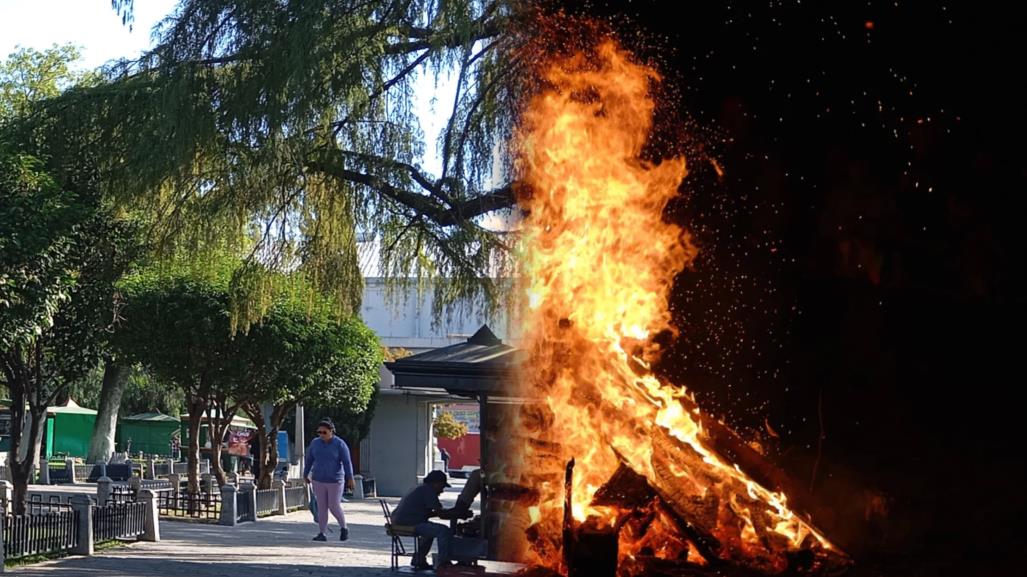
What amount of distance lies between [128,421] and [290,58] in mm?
38343

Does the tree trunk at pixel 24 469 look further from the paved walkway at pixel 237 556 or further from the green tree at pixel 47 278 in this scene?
the paved walkway at pixel 237 556

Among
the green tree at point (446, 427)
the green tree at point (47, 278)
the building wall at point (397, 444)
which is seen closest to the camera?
the green tree at point (47, 278)

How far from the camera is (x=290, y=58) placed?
394 inches

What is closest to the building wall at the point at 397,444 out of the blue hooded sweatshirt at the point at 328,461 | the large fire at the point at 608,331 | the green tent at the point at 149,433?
the green tent at the point at 149,433

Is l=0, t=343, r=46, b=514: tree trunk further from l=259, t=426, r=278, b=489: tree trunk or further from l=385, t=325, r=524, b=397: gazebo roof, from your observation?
l=259, t=426, r=278, b=489: tree trunk

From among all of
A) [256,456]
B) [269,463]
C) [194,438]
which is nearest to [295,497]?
[269,463]

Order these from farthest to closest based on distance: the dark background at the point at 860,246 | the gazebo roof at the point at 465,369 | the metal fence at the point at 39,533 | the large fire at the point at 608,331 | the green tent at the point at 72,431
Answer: the green tent at the point at 72,431
the metal fence at the point at 39,533
the gazebo roof at the point at 465,369
the dark background at the point at 860,246
the large fire at the point at 608,331

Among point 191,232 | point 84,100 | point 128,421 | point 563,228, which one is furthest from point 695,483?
point 128,421

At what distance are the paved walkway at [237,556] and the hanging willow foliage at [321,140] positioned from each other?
9.64ft

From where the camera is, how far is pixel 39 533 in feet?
40.8

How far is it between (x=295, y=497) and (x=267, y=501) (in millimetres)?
1902

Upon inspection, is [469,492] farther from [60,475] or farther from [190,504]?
[60,475]

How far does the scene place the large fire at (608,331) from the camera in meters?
6.73

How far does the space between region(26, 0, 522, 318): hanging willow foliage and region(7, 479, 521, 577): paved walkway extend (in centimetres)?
294
